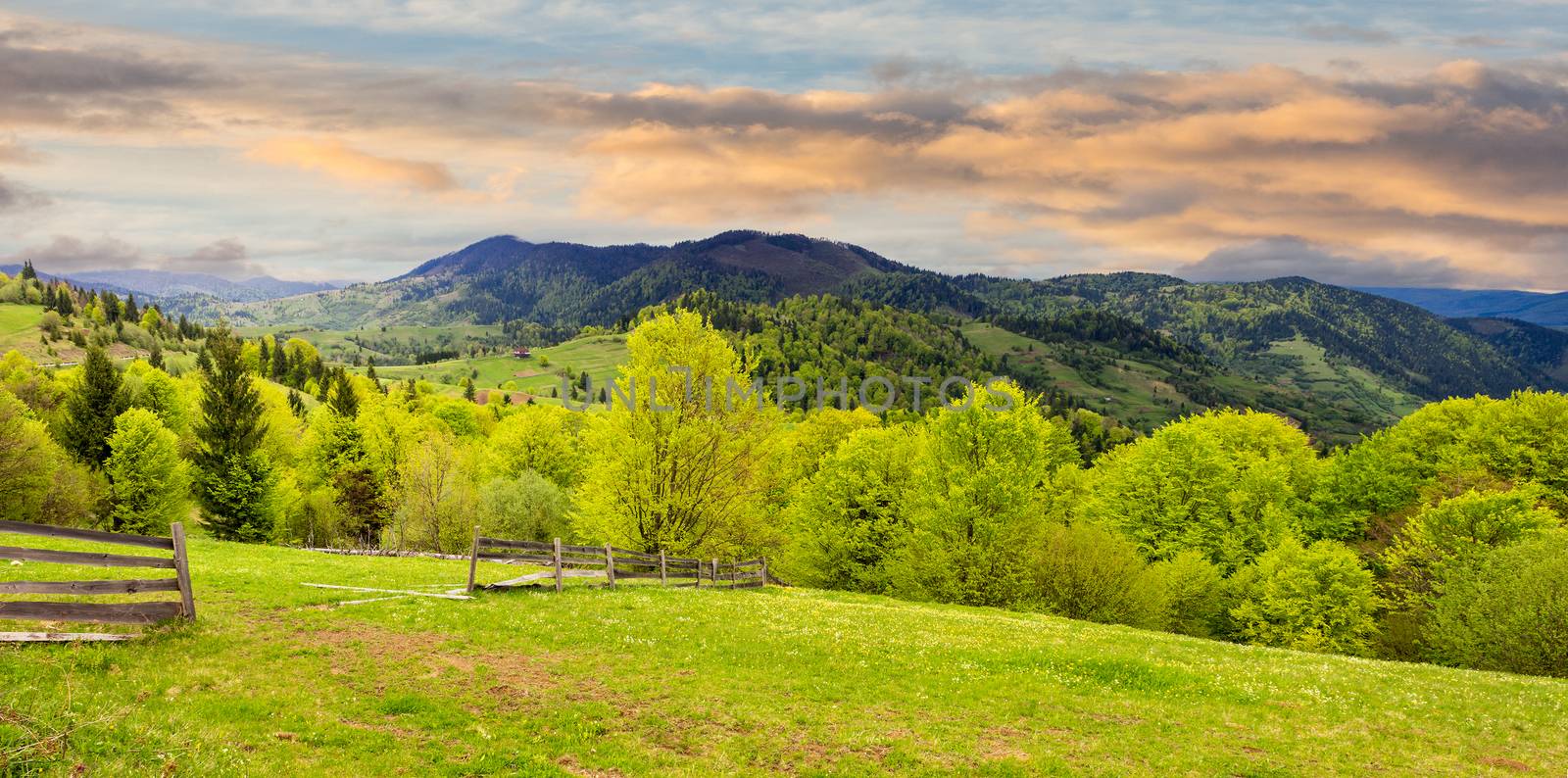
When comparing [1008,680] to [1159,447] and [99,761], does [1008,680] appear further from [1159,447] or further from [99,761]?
[1159,447]

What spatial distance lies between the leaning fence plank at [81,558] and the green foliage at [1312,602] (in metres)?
59.6

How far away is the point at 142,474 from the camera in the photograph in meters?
61.4

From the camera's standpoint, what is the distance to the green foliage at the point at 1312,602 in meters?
50.4

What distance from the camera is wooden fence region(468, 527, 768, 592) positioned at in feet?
97.0

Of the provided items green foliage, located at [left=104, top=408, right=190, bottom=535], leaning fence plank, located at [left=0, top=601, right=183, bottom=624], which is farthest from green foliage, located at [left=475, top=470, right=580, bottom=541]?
leaning fence plank, located at [left=0, top=601, right=183, bottom=624]

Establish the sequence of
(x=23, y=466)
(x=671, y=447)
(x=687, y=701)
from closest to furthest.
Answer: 1. (x=687, y=701)
2. (x=671, y=447)
3. (x=23, y=466)

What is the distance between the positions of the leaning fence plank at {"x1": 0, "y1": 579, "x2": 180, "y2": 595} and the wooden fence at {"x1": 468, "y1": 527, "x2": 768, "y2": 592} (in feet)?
35.3

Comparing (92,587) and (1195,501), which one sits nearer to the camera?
(92,587)

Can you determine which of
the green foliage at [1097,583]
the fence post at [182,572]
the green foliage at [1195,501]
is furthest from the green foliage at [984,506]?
the fence post at [182,572]

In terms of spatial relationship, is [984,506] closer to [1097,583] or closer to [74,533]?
[1097,583]

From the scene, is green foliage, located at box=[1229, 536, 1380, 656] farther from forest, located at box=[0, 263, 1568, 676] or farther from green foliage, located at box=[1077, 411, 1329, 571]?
green foliage, located at box=[1077, 411, 1329, 571]

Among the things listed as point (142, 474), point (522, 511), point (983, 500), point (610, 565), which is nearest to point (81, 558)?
point (610, 565)

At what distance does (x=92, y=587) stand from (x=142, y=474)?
2375 inches

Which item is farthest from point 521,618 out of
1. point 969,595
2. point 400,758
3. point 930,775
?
point 969,595
